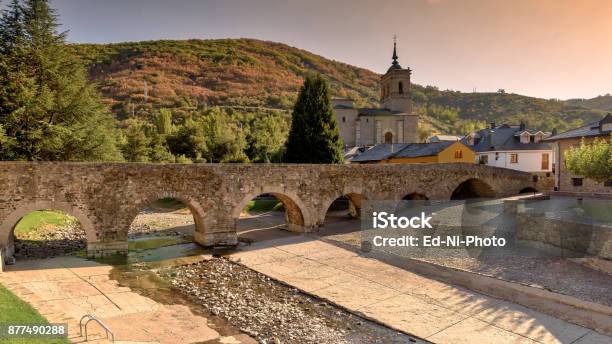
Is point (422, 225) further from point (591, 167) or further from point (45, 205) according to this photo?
point (45, 205)

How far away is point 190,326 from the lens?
12.3 metres

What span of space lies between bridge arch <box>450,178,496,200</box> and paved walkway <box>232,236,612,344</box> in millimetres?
19304

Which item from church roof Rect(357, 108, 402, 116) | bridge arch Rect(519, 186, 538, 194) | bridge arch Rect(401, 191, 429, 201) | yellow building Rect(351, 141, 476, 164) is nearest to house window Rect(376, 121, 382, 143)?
church roof Rect(357, 108, 402, 116)

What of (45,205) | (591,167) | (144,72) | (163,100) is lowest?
(45,205)

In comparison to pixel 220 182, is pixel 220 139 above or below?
above

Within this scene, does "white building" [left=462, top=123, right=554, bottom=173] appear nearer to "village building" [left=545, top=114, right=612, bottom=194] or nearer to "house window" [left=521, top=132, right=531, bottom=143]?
"house window" [left=521, top=132, right=531, bottom=143]

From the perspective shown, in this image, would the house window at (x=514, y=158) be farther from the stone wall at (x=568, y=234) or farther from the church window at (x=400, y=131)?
the church window at (x=400, y=131)

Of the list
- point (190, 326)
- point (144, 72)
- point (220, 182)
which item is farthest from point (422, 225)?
point (144, 72)

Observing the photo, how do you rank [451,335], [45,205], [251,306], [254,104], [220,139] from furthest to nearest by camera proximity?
[254,104] → [220,139] → [45,205] → [251,306] → [451,335]

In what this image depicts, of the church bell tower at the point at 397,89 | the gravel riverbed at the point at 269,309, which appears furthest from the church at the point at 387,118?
the gravel riverbed at the point at 269,309

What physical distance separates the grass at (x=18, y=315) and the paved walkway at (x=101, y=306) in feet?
1.40

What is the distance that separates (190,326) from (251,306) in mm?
2570

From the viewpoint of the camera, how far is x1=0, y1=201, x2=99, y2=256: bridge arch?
1781 centimetres

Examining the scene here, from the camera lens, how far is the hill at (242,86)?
9150 cm
